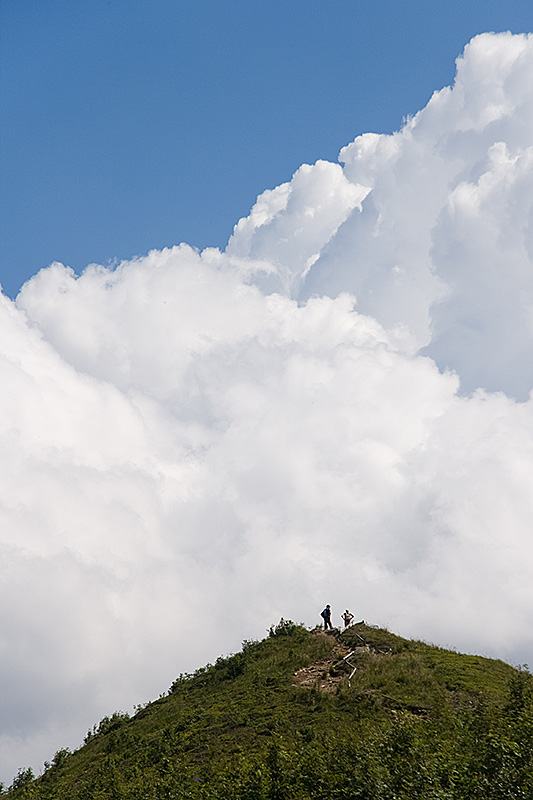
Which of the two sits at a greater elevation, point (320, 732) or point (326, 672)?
point (326, 672)

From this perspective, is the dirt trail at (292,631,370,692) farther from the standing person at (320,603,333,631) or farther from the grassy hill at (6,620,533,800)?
the standing person at (320,603,333,631)

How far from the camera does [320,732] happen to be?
34344 mm

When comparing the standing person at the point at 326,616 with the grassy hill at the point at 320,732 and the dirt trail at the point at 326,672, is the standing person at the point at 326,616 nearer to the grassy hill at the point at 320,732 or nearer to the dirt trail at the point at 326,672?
the grassy hill at the point at 320,732

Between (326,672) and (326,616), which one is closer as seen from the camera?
(326,672)

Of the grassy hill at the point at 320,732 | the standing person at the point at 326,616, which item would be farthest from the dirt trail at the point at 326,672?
the standing person at the point at 326,616

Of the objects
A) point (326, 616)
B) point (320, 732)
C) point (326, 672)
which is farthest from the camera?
point (326, 616)

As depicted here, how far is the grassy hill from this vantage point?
2344 cm

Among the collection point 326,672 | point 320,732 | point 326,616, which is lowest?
point 320,732

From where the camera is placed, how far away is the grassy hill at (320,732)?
23.4 metres

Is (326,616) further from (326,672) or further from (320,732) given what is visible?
(320,732)

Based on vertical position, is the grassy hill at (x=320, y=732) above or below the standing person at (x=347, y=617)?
below

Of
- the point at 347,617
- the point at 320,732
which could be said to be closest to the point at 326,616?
the point at 347,617

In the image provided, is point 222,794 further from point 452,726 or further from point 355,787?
point 452,726

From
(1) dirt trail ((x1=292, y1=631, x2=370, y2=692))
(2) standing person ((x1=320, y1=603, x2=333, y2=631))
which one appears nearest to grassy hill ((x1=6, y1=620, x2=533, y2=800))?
(1) dirt trail ((x1=292, y1=631, x2=370, y2=692))
